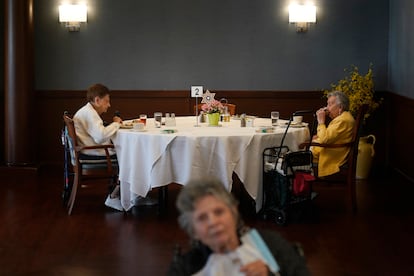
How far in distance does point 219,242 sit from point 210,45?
5967mm

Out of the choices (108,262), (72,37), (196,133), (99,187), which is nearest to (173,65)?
(72,37)

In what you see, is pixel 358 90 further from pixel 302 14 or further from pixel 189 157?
pixel 189 157

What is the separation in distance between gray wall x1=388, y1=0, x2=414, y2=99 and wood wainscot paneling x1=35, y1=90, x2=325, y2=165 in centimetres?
86

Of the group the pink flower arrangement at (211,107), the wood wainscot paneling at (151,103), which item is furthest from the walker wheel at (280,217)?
the wood wainscot paneling at (151,103)

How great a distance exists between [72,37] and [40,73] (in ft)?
Result: 1.82

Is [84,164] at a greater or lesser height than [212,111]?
lesser

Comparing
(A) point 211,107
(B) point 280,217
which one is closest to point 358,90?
(A) point 211,107

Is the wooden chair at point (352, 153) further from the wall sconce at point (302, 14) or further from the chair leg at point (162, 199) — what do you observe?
the wall sconce at point (302, 14)

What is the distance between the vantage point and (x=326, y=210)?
6.30 m

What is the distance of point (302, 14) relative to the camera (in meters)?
8.16

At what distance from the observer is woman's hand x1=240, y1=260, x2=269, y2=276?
2533 mm

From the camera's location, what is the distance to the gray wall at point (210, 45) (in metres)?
8.30

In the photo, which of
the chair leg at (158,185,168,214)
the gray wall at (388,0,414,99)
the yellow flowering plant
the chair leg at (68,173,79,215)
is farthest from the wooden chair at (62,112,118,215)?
the gray wall at (388,0,414,99)

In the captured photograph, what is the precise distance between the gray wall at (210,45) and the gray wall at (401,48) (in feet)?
0.53
